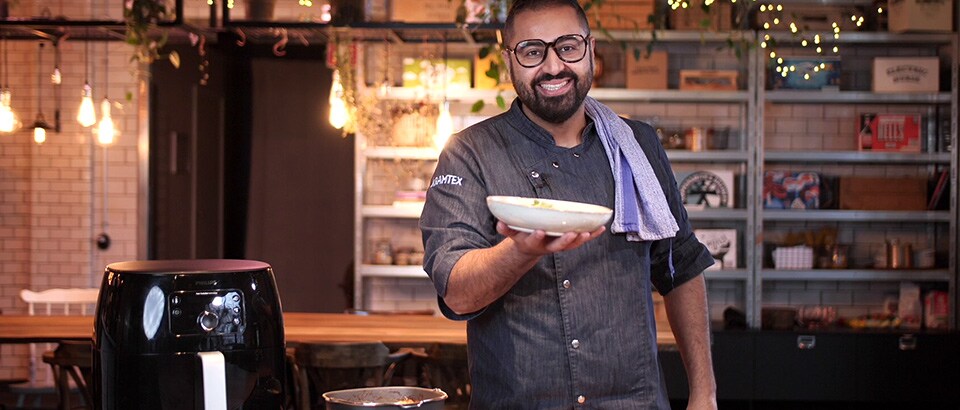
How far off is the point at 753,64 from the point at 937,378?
7.56 feet

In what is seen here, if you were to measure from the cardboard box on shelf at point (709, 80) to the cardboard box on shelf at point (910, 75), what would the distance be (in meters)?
0.95

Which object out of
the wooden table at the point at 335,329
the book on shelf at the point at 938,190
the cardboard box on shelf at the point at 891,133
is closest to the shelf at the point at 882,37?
the cardboard box on shelf at the point at 891,133

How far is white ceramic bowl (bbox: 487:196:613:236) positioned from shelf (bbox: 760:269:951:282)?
604 cm

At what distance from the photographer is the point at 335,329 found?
5379 mm

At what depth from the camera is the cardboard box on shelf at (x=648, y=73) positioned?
7441mm

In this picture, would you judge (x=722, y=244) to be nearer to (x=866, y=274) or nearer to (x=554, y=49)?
(x=866, y=274)

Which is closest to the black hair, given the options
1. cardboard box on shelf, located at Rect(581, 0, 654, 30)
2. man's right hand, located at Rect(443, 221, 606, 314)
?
man's right hand, located at Rect(443, 221, 606, 314)

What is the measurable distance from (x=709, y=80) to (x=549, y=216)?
604cm

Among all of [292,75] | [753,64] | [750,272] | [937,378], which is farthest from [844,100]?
[292,75]

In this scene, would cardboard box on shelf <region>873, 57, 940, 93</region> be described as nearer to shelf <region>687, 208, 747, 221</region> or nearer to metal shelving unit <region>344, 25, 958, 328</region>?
metal shelving unit <region>344, 25, 958, 328</region>

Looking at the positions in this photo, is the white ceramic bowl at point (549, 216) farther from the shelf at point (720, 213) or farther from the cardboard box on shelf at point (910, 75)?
the cardboard box on shelf at point (910, 75)

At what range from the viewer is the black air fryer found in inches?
77.5

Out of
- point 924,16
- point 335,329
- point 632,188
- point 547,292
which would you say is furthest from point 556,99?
point 924,16

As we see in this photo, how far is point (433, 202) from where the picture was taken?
212 centimetres
